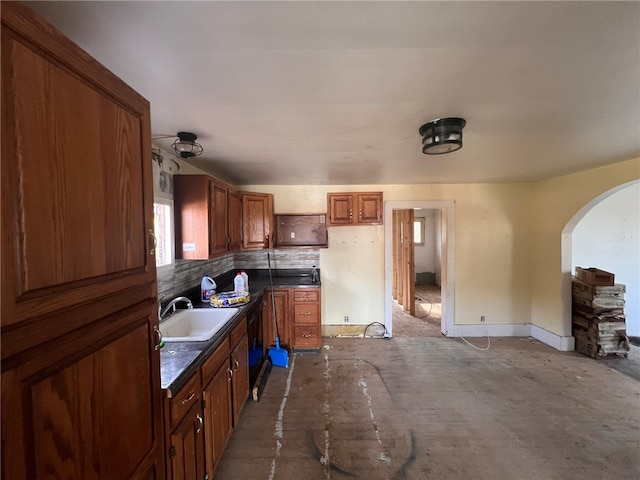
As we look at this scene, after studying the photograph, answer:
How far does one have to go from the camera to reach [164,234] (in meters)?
2.07

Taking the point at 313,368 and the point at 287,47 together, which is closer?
the point at 287,47

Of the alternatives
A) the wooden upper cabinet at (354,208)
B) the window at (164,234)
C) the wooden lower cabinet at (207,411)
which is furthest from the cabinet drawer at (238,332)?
the wooden upper cabinet at (354,208)

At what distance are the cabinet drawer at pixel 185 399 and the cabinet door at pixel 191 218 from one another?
1056 mm

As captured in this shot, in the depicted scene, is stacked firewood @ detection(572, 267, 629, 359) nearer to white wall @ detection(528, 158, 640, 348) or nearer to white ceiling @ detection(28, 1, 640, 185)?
white wall @ detection(528, 158, 640, 348)

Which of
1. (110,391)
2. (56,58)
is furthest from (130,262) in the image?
(56,58)

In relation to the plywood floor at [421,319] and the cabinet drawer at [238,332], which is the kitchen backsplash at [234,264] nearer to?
the cabinet drawer at [238,332]

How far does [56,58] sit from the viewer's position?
543 mm

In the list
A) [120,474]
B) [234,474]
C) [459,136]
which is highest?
[459,136]

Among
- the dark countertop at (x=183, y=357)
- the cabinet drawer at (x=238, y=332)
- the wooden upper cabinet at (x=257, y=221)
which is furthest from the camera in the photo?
the wooden upper cabinet at (x=257, y=221)

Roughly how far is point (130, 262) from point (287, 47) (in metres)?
0.91

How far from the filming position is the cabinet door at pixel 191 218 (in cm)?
209

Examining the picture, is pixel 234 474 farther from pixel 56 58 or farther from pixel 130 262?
pixel 56 58

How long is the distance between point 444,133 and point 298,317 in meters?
2.57

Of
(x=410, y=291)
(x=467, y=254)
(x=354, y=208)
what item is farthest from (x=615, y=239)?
(x=354, y=208)
